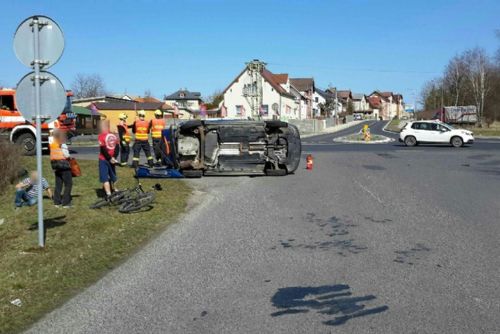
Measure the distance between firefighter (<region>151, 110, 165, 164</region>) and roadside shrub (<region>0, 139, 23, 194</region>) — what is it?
3735mm

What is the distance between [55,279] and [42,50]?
2.97 metres

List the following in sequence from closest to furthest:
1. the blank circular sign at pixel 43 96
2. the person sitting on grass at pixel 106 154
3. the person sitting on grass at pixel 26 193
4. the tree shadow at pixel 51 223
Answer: the blank circular sign at pixel 43 96 < the tree shadow at pixel 51 223 < the person sitting on grass at pixel 26 193 < the person sitting on grass at pixel 106 154

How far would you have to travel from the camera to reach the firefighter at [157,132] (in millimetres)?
14352

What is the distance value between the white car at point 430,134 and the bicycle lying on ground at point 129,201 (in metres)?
25.1

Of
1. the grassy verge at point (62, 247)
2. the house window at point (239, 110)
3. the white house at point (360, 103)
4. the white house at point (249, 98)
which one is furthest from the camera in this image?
the white house at point (360, 103)

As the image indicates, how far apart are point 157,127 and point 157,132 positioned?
0.17 m

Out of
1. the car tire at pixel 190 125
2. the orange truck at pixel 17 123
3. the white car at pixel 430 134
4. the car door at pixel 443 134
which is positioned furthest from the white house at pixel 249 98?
the car tire at pixel 190 125

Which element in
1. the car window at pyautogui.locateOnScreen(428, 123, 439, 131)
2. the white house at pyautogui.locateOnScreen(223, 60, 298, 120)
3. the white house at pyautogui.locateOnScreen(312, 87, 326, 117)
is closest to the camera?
the car window at pyautogui.locateOnScreen(428, 123, 439, 131)

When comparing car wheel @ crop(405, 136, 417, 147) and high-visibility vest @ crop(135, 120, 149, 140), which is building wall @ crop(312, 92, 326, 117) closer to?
car wheel @ crop(405, 136, 417, 147)

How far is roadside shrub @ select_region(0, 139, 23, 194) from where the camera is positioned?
11242 millimetres

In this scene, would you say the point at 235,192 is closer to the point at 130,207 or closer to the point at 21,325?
the point at 130,207

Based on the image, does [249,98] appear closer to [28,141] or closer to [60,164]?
[28,141]

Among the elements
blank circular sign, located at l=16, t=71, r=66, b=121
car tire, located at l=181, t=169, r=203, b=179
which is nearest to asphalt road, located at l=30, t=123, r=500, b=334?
blank circular sign, located at l=16, t=71, r=66, b=121

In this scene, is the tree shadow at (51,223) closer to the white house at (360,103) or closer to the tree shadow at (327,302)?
the tree shadow at (327,302)
